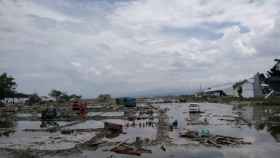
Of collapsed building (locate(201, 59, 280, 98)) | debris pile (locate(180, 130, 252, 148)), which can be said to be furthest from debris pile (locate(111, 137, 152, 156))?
collapsed building (locate(201, 59, 280, 98))

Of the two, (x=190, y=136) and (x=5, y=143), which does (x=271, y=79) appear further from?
(x=5, y=143)

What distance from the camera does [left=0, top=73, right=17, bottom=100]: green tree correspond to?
88000 mm

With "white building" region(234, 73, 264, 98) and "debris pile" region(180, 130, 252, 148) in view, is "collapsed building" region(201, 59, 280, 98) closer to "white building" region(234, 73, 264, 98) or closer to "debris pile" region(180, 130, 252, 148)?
"white building" region(234, 73, 264, 98)

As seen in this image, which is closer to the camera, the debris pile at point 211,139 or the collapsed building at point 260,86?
the debris pile at point 211,139

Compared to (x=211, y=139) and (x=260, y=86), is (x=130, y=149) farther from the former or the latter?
(x=260, y=86)

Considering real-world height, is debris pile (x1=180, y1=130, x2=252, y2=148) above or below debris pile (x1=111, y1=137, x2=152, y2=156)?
above

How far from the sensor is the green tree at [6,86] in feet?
289

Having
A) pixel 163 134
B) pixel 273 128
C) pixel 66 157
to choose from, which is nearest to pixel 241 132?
pixel 273 128

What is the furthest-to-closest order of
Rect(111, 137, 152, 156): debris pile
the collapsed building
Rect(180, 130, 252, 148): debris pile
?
the collapsed building, Rect(180, 130, 252, 148): debris pile, Rect(111, 137, 152, 156): debris pile

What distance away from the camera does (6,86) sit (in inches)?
3575

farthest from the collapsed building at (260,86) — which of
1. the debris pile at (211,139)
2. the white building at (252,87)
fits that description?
the debris pile at (211,139)

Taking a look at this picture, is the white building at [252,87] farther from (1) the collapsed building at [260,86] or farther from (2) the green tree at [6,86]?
(2) the green tree at [6,86]

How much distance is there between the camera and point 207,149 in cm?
2170

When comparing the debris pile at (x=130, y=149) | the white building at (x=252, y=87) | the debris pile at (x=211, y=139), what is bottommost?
the debris pile at (x=130, y=149)
